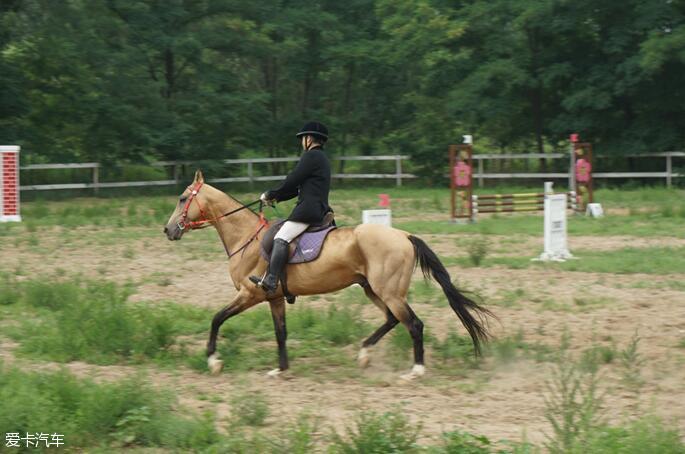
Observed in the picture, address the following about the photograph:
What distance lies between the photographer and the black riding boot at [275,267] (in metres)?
9.91

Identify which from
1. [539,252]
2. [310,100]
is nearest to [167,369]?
[539,252]

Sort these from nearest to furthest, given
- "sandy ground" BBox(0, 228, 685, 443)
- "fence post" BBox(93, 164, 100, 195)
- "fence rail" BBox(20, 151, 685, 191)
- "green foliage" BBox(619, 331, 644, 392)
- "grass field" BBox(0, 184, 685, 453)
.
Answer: "grass field" BBox(0, 184, 685, 453) < "sandy ground" BBox(0, 228, 685, 443) < "green foliage" BBox(619, 331, 644, 392) < "fence rail" BBox(20, 151, 685, 191) < "fence post" BBox(93, 164, 100, 195)

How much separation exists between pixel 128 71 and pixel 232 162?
4.87 m

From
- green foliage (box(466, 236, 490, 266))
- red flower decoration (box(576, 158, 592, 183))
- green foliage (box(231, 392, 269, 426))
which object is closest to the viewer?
green foliage (box(231, 392, 269, 426))

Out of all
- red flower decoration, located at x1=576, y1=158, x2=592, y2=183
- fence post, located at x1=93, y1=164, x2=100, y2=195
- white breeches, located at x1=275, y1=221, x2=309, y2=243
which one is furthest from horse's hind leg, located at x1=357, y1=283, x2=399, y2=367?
fence post, located at x1=93, y1=164, x2=100, y2=195

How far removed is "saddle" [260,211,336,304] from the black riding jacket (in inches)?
5.3

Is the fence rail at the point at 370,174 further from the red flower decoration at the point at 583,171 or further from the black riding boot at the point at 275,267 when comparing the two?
the black riding boot at the point at 275,267

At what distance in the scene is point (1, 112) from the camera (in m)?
29.7

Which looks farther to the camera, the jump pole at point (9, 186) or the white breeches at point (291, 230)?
the jump pole at point (9, 186)

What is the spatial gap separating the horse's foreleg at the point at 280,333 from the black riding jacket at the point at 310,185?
956 mm

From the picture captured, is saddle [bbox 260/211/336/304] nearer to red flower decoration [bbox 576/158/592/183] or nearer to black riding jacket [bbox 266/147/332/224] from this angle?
black riding jacket [bbox 266/147/332/224]

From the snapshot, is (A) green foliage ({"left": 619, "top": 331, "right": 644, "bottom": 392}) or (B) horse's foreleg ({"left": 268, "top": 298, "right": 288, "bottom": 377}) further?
(B) horse's foreleg ({"left": 268, "top": 298, "right": 288, "bottom": 377})

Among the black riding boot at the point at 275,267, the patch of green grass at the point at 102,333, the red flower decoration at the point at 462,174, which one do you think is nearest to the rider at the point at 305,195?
the black riding boot at the point at 275,267

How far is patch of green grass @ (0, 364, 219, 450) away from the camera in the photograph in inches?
283
